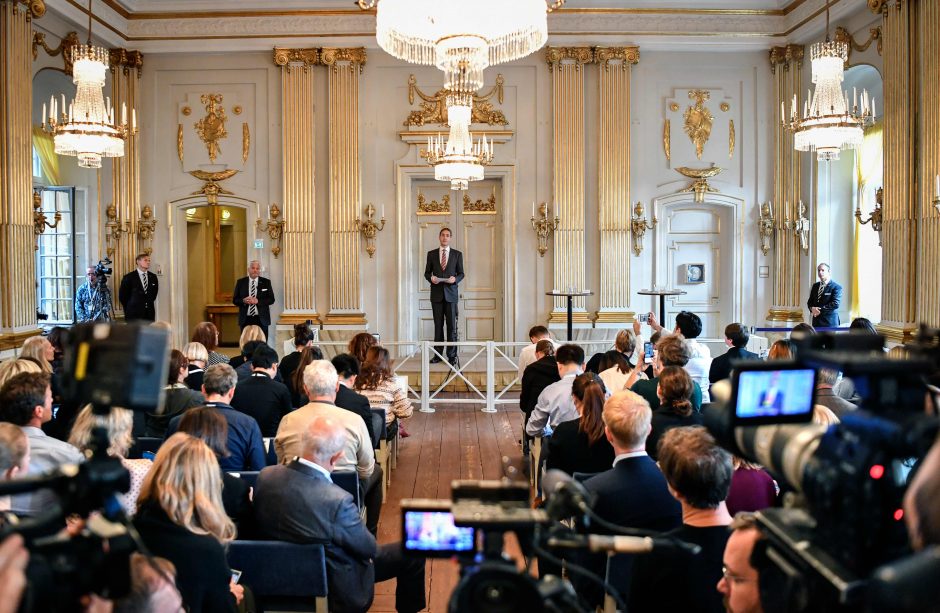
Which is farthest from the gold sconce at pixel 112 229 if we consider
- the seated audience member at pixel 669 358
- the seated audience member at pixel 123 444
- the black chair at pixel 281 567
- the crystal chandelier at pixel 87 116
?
the black chair at pixel 281 567

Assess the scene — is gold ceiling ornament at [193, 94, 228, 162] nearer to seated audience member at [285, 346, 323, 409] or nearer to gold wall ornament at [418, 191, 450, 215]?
gold wall ornament at [418, 191, 450, 215]

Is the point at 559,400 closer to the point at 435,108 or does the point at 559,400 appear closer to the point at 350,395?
the point at 350,395

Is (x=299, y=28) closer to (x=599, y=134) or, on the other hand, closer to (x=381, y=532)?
(x=599, y=134)

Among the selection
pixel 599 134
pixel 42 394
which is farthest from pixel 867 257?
pixel 42 394

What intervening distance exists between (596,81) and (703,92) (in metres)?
1.53

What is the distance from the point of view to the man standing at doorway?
38.0 feet

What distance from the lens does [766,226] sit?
12.6 m

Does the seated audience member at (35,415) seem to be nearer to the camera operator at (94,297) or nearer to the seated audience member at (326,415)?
the seated audience member at (326,415)

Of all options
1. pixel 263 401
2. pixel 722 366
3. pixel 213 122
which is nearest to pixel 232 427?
pixel 263 401

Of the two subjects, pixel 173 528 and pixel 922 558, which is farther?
pixel 173 528

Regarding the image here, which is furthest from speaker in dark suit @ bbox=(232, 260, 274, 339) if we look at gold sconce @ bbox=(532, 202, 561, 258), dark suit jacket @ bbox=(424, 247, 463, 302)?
gold sconce @ bbox=(532, 202, 561, 258)

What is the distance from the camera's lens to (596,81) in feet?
Result: 41.0

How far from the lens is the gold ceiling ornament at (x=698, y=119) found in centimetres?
1262

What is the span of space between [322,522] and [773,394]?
2116 millimetres
